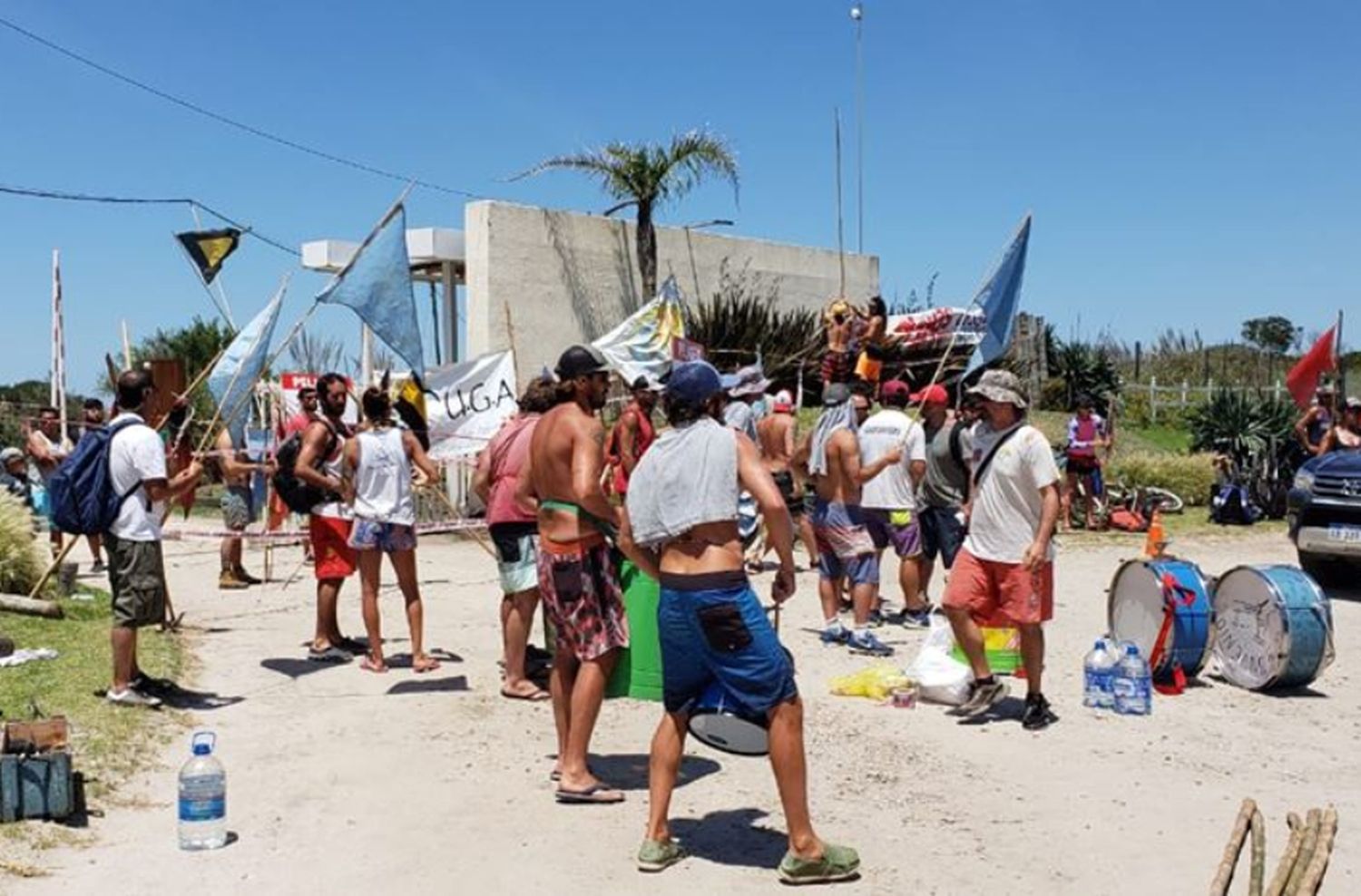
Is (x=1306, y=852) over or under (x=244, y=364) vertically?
under

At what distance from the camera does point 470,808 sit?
5793 mm

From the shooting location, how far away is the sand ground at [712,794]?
4.98 metres

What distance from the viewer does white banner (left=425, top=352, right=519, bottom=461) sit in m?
15.5

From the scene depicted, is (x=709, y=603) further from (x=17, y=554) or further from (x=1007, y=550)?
(x=17, y=554)

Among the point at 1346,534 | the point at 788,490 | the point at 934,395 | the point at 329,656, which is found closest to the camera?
the point at 329,656

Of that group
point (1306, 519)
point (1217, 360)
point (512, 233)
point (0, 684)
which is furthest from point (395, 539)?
point (1217, 360)

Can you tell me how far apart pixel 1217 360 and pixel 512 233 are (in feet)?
84.1

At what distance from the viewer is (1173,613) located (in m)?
7.91

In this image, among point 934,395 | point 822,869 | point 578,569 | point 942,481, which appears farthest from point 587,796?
point 934,395

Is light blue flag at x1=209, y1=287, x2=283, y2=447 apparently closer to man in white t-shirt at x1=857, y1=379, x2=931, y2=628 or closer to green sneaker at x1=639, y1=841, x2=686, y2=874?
man in white t-shirt at x1=857, y1=379, x2=931, y2=628

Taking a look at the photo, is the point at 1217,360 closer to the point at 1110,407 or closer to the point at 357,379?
the point at 1110,407

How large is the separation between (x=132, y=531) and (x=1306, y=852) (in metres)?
5.95

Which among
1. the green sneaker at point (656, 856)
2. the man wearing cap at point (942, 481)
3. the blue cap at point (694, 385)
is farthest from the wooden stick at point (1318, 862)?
the man wearing cap at point (942, 481)

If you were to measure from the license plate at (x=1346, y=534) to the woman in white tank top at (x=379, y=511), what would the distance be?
8.01m
